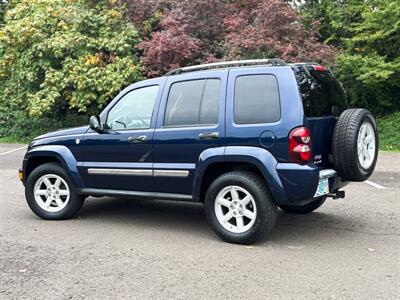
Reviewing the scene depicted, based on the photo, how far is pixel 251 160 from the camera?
5309 millimetres

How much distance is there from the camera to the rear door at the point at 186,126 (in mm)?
5621

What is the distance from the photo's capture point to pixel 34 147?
681 cm

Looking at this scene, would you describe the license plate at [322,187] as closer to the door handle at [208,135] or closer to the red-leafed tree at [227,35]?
the door handle at [208,135]

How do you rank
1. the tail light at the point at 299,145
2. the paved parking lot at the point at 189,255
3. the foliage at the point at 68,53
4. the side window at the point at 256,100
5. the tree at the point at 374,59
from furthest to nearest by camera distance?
1. the foliage at the point at 68,53
2. the tree at the point at 374,59
3. the side window at the point at 256,100
4. the tail light at the point at 299,145
5. the paved parking lot at the point at 189,255

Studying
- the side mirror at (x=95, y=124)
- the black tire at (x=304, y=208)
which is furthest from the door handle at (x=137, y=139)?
the black tire at (x=304, y=208)

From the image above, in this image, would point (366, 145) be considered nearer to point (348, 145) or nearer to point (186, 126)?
point (348, 145)

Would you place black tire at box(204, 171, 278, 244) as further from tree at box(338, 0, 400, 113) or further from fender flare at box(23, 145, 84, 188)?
tree at box(338, 0, 400, 113)

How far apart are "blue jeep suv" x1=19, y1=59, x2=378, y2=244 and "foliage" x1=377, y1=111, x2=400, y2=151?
8820 mm

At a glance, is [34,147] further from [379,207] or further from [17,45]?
[17,45]

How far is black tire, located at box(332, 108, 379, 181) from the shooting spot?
5324mm

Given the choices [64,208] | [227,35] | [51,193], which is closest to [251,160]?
[64,208]

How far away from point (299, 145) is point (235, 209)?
1.01 metres

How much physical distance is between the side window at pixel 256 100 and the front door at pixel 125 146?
3.58 ft

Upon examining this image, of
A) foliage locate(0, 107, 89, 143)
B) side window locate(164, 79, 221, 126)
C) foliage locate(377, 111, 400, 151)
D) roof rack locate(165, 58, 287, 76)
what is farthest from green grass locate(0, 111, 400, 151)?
foliage locate(0, 107, 89, 143)
